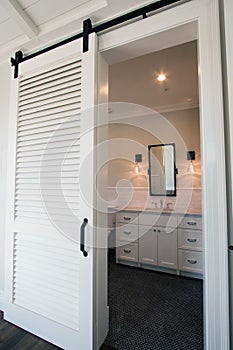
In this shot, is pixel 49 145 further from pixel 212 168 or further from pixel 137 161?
pixel 137 161

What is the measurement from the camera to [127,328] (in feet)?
5.30

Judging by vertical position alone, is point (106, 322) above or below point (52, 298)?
below

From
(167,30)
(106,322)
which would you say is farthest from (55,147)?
(106,322)

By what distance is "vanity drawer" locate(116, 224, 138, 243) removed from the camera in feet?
9.55

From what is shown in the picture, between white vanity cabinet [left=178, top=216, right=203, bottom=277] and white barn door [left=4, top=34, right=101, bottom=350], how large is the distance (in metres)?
1.73

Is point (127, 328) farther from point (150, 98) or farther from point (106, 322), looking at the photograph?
point (150, 98)

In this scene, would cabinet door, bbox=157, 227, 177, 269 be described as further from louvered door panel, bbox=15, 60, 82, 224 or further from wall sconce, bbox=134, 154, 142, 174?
louvered door panel, bbox=15, 60, 82, 224

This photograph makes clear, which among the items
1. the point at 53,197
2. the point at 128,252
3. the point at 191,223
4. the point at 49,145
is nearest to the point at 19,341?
the point at 53,197

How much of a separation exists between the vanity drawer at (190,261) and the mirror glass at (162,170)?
1.00 meters

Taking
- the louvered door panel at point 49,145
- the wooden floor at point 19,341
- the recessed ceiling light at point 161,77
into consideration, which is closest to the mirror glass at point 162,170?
the recessed ceiling light at point 161,77

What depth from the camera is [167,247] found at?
2670mm

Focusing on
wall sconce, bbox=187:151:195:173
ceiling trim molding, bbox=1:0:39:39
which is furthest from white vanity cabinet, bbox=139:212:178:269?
ceiling trim molding, bbox=1:0:39:39

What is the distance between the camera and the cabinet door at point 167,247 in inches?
103

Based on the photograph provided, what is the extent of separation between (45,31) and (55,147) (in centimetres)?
99
